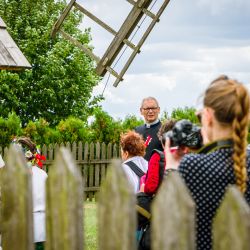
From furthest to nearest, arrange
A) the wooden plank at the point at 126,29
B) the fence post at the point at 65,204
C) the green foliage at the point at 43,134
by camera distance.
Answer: the wooden plank at the point at 126,29 < the green foliage at the point at 43,134 < the fence post at the point at 65,204

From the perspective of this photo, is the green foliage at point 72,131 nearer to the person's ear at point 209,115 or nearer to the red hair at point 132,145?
the red hair at point 132,145

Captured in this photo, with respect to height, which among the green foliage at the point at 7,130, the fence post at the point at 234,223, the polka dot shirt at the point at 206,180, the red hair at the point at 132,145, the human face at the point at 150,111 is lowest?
the fence post at the point at 234,223

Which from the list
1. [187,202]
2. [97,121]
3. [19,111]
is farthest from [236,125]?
[19,111]

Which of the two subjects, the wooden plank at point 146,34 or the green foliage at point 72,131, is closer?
the green foliage at point 72,131

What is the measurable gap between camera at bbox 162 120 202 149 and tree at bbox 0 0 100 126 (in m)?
25.1

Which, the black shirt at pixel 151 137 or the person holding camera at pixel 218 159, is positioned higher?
the black shirt at pixel 151 137

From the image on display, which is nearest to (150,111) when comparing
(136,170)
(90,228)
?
(136,170)

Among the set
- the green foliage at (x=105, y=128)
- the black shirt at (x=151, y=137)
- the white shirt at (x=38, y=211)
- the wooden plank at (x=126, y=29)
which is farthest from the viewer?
the wooden plank at (x=126, y=29)

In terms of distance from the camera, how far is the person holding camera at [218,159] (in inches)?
121

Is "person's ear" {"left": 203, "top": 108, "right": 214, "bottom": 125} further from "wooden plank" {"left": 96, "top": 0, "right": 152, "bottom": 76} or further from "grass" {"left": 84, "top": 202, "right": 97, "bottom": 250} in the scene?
"wooden plank" {"left": 96, "top": 0, "right": 152, "bottom": 76}

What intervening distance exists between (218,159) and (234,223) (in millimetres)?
505

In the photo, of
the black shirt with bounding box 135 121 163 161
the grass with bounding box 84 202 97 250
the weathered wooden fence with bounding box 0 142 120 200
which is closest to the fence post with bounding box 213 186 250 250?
the black shirt with bounding box 135 121 163 161

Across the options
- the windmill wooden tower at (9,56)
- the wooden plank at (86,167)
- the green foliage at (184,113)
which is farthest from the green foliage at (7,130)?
the windmill wooden tower at (9,56)

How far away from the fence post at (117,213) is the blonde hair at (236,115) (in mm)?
524
